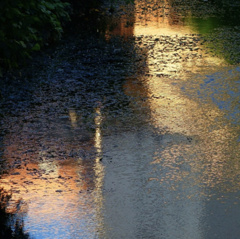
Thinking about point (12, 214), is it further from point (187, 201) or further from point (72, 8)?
point (72, 8)

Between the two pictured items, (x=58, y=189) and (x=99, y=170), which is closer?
(x=58, y=189)

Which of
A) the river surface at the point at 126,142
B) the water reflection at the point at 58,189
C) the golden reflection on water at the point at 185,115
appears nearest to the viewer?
the water reflection at the point at 58,189

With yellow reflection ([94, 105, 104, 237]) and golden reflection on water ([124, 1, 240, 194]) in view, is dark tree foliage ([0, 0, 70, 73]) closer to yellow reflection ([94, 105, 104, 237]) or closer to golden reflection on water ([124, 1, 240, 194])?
yellow reflection ([94, 105, 104, 237])

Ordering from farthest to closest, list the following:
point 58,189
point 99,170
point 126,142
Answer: point 126,142
point 99,170
point 58,189

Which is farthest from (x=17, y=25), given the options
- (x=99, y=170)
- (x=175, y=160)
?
(x=175, y=160)

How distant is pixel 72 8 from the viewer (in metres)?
20.3

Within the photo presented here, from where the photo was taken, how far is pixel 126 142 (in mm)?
8398

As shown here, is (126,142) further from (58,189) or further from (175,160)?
(58,189)

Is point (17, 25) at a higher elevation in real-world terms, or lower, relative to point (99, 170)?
higher

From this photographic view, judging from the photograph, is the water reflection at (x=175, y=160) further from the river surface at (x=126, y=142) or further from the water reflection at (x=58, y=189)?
the water reflection at (x=58, y=189)

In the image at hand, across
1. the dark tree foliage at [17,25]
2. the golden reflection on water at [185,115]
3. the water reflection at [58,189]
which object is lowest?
the water reflection at [58,189]

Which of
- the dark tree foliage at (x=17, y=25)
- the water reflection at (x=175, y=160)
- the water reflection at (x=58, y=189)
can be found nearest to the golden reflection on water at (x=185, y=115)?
the water reflection at (x=175, y=160)

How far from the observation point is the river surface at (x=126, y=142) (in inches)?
247

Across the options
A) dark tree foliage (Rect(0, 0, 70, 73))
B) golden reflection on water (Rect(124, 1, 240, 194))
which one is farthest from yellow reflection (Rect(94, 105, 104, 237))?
dark tree foliage (Rect(0, 0, 70, 73))
